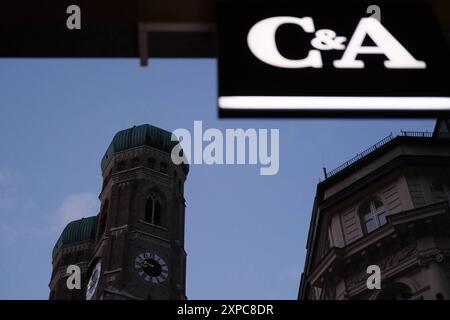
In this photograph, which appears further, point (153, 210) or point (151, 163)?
point (151, 163)

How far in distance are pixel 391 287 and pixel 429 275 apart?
4.98 ft

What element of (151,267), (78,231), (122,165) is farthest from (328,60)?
(78,231)

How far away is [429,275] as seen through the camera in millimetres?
23172

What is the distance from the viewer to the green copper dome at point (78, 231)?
9912cm

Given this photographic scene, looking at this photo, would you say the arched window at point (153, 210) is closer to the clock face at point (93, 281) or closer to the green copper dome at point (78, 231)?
the clock face at point (93, 281)

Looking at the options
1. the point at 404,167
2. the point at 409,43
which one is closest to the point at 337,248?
the point at 404,167

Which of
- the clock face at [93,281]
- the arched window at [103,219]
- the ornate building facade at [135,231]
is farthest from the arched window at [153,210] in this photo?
the clock face at [93,281]

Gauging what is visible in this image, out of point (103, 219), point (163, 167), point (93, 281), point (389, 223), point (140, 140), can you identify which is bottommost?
point (389, 223)

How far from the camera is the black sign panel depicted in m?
3.90

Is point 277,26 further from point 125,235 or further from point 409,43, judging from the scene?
point 125,235

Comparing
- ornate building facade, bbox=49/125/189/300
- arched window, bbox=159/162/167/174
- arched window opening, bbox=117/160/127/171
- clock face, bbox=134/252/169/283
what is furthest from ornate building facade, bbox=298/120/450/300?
arched window opening, bbox=117/160/127/171

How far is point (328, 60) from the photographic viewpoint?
4.05 meters

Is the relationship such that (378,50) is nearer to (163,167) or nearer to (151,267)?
(151,267)

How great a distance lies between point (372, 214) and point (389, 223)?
7.61ft
